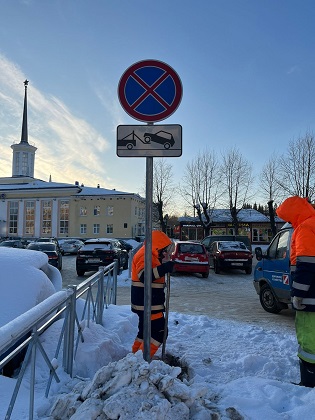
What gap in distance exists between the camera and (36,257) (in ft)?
16.5

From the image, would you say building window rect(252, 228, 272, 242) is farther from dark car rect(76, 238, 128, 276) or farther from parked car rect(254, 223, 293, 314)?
parked car rect(254, 223, 293, 314)

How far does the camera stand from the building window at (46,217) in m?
52.8

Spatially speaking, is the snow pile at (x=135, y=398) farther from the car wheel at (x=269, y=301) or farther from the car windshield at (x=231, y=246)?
the car windshield at (x=231, y=246)

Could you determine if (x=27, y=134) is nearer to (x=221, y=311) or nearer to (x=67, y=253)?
(x=67, y=253)

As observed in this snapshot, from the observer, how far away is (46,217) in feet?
174

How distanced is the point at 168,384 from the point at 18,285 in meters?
2.27

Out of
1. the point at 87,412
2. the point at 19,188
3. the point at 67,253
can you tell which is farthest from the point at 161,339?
the point at 19,188

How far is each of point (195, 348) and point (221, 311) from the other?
3.67 m

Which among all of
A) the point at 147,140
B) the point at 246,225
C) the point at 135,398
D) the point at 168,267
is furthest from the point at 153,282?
the point at 246,225

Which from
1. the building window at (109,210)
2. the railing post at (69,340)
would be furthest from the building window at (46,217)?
the railing post at (69,340)

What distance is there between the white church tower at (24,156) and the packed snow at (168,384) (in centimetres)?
6586

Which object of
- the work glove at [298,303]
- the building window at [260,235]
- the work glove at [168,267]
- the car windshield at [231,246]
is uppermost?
the building window at [260,235]

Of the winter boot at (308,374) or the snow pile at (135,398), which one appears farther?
the winter boot at (308,374)

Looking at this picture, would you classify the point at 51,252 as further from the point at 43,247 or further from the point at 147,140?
the point at 147,140
